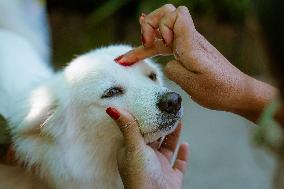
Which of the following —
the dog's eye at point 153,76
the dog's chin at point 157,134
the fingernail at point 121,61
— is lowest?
the dog's chin at point 157,134

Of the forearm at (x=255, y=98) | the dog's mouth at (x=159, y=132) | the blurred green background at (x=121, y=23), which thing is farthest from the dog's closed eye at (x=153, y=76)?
the blurred green background at (x=121, y=23)

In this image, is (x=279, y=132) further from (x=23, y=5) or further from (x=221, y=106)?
(x=23, y=5)

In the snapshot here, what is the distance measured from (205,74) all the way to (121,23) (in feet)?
10.3

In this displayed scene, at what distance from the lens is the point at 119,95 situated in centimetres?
185

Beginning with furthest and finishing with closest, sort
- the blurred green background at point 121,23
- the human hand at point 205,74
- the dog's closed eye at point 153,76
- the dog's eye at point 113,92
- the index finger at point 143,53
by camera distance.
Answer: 1. the blurred green background at point 121,23
2. the dog's closed eye at point 153,76
3. the dog's eye at point 113,92
4. the index finger at point 143,53
5. the human hand at point 205,74

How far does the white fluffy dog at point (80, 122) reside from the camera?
73.4 inches

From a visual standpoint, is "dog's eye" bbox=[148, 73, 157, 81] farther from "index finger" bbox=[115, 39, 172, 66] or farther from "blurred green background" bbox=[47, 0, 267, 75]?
"blurred green background" bbox=[47, 0, 267, 75]

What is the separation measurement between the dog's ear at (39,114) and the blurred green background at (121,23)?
2.38 m

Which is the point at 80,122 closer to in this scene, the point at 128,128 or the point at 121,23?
the point at 128,128

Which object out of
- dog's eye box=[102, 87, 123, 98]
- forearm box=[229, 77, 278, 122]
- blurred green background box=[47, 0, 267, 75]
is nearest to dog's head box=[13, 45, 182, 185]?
dog's eye box=[102, 87, 123, 98]

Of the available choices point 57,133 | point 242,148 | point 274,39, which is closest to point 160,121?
point 57,133

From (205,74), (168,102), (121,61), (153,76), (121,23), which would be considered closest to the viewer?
(205,74)

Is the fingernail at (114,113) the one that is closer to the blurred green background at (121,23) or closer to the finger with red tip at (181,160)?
the finger with red tip at (181,160)

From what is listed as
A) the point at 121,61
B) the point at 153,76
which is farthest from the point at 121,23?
the point at 121,61
